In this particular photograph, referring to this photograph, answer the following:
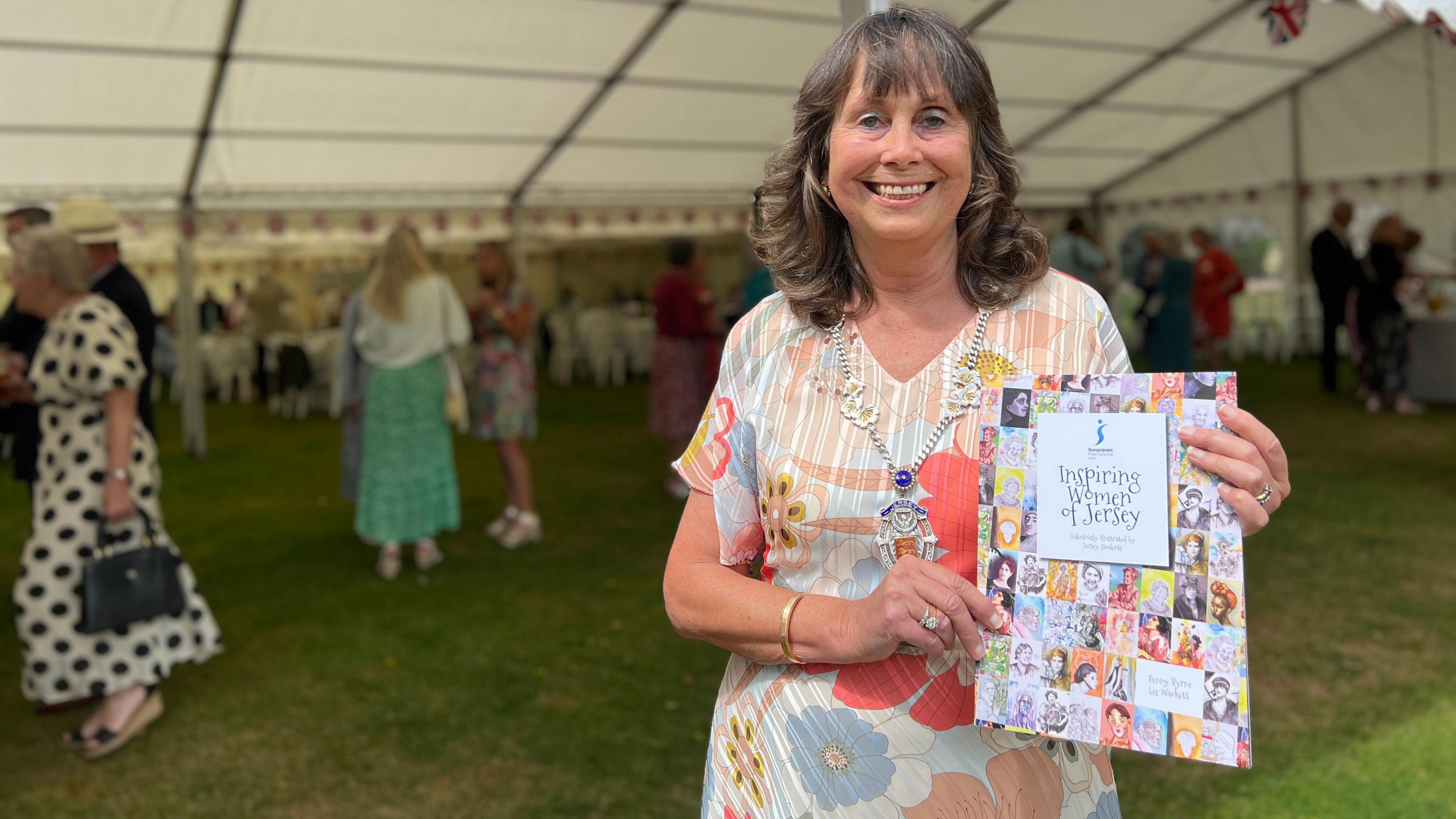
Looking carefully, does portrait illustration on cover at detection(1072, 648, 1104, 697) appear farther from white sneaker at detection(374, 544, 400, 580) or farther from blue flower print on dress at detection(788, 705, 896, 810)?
white sneaker at detection(374, 544, 400, 580)

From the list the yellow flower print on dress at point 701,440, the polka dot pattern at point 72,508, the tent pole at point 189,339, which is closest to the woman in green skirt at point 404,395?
the polka dot pattern at point 72,508

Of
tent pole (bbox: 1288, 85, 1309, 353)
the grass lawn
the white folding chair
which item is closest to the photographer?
the grass lawn

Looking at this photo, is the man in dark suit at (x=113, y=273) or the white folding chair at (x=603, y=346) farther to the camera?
the white folding chair at (x=603, y=346)

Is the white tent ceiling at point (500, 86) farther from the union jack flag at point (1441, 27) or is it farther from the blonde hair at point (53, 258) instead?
the blonde hair at point (53, 258)

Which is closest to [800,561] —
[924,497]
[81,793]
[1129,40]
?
[924,497]

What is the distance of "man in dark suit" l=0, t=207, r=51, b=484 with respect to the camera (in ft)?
12.9

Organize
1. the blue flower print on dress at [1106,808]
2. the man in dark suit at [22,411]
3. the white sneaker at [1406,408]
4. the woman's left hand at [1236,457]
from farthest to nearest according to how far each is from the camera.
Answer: the white sneaker at [1406,408]
the man in dark suit at [22,411]
the blue flower print on dress at [1106,808]
the woman's left hand at [1236,457]

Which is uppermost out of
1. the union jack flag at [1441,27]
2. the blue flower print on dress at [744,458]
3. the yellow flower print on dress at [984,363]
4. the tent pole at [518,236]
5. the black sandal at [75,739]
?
the tent pole at [518,236]

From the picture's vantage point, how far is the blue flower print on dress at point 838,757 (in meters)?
1.26

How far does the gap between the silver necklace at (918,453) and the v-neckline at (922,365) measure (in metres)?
0.01

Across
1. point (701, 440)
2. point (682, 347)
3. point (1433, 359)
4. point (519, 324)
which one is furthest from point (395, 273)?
point (1433, 359)

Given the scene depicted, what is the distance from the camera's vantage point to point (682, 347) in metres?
7.97

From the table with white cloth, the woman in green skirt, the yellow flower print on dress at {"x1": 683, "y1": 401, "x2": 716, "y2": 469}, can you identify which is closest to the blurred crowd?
the table with white cloth

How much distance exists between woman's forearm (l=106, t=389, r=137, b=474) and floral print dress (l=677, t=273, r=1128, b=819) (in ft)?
10.3
